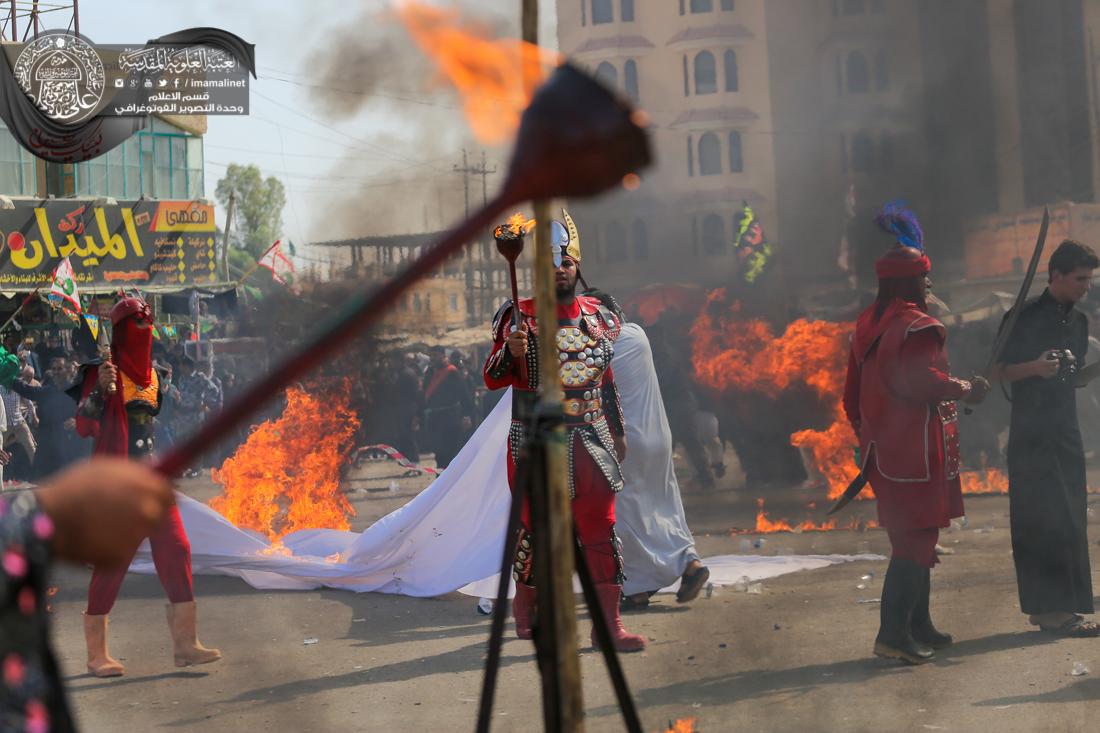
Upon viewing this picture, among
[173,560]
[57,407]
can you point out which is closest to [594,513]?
A: [173,560]

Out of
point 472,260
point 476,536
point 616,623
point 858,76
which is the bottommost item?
point 616,623

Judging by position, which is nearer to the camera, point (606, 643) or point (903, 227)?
point (606, 643)

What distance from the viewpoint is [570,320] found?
633cm

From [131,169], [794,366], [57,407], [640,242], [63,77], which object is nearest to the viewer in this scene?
[794,366]

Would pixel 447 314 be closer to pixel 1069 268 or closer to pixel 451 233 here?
pixel 1069 268

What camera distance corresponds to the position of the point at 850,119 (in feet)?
53.3

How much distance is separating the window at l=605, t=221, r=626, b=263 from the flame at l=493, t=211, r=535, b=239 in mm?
10678

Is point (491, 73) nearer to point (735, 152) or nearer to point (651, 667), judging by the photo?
point (651, 667)

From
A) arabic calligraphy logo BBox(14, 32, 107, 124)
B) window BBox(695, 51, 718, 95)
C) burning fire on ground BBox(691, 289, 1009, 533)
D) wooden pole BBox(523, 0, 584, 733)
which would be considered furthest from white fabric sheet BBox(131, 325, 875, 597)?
arabic calligraphy logo BBox(14, 32, 107, 124)

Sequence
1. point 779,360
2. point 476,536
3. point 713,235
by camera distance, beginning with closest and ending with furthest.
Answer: point 476,536, point 779,360, point 713,235

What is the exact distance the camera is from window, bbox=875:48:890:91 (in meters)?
16.2

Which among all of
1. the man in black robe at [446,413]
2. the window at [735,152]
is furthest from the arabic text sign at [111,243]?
the window at [735,152]

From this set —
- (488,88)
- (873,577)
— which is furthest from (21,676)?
(873,577)

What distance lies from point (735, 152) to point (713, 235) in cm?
145
